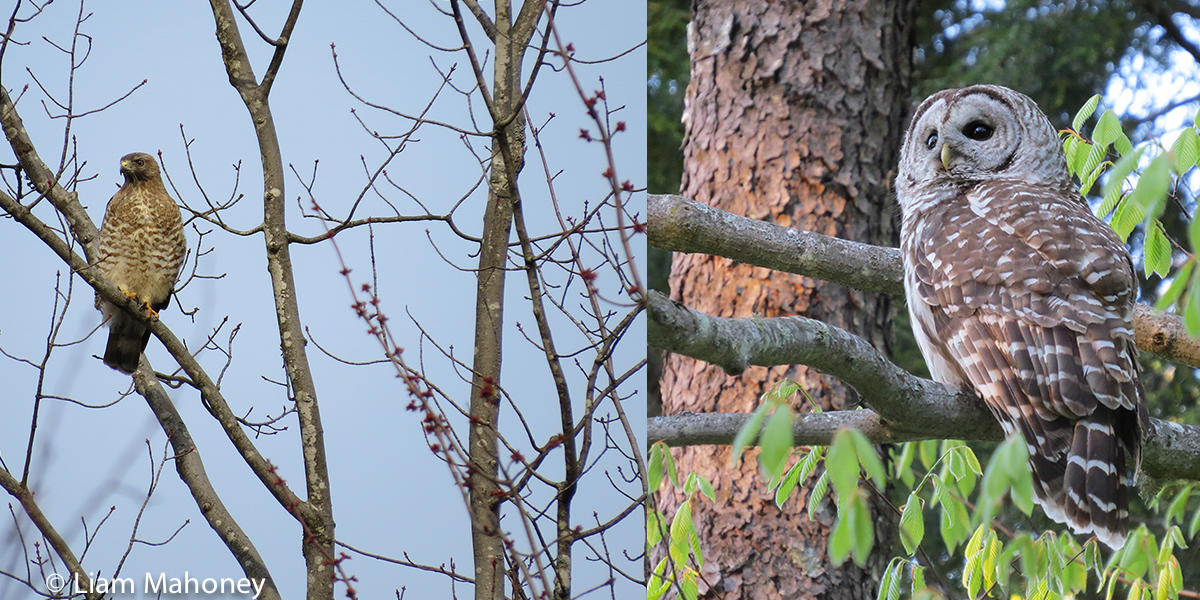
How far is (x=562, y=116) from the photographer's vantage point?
5.60 feet

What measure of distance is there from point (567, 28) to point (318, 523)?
32.6 inches

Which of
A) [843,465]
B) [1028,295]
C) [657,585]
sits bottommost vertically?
[657,585]

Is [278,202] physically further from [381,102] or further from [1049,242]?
[1049,242]

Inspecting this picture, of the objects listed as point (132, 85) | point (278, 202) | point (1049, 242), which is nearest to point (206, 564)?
point (278, 202)

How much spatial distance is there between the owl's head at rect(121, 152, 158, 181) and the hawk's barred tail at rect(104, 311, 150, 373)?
0.64ft

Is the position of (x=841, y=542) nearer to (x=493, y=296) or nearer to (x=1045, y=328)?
(x=1045, y=328)

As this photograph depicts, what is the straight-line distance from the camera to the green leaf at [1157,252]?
4.49 ft

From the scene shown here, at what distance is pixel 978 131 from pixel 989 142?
26 mm

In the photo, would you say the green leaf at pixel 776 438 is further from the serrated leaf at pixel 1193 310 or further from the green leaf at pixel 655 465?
the green leaf at pixel 655 465

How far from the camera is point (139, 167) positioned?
152cm

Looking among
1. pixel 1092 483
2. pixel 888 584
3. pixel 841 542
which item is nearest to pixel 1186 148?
pixel 1092 483

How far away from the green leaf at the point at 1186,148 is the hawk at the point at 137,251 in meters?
1.27

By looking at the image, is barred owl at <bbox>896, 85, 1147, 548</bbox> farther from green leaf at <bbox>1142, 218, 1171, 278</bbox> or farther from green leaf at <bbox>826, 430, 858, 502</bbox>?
green leaf at <bbox>826, 430, 858, 502</bbox>

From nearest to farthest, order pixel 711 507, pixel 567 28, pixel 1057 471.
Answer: pixel 1057 471
pixel 567 28
pixel 711 507
